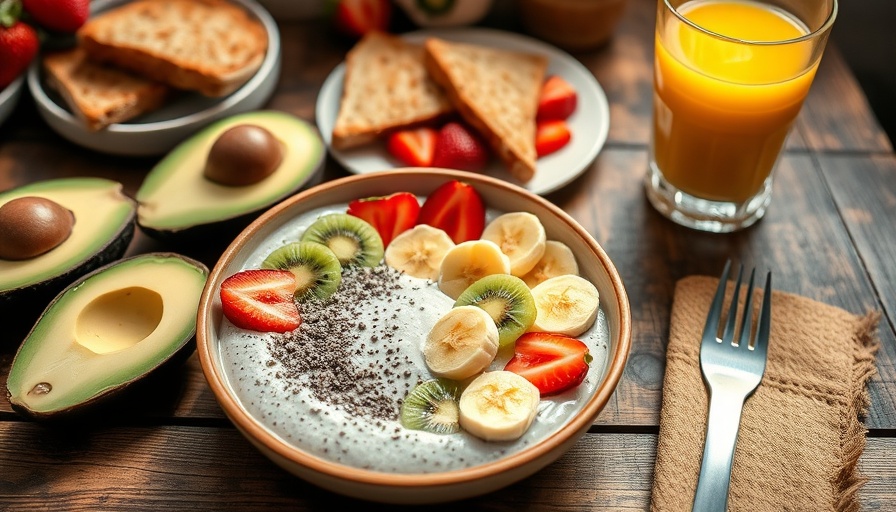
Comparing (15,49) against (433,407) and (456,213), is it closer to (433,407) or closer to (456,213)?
(456,213)

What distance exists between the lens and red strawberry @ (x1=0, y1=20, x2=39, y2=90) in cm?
179

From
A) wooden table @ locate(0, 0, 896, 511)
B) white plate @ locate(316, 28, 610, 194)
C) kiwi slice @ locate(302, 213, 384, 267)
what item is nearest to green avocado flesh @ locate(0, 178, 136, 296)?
wooden table @ locate(0, 0, 896, 511)

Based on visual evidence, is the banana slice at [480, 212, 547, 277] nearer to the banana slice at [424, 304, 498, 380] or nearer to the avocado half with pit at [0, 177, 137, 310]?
the banana slice at [424, 304, 498, 380]

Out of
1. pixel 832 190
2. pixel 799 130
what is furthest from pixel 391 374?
pixel 799 130

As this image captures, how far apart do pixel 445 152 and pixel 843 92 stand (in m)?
1.15

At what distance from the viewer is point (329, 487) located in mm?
1131

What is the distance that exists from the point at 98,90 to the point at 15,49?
21cm

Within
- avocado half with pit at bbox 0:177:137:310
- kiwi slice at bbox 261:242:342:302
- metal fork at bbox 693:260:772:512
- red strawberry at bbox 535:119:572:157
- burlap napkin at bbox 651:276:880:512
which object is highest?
avocado half with pit at bbox 0:177:137:310

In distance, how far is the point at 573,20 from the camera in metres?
2.12

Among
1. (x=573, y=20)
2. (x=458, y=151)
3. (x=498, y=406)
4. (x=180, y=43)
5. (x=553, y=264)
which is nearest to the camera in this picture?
(x=498, y=406)

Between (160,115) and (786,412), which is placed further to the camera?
(160,115)

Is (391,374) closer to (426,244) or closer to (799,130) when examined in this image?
(426,244)

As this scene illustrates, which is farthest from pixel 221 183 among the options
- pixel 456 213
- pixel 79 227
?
pixel 456 213

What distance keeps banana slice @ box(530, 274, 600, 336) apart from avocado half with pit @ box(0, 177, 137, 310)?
2.67 feet
